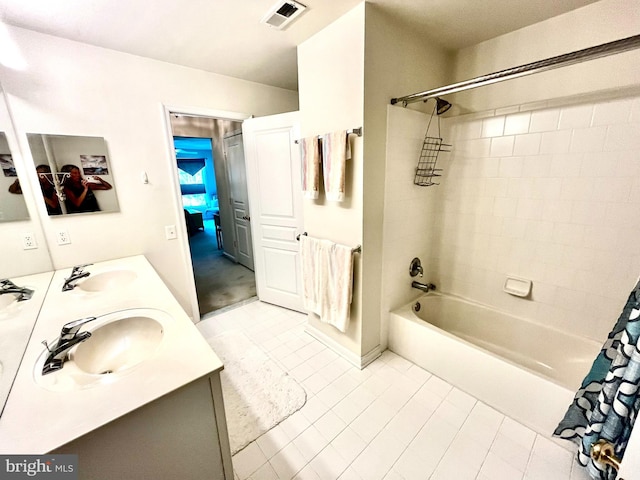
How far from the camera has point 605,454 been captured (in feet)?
1.98

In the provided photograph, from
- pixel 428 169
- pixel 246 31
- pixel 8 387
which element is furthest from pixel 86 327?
pixel 428 169

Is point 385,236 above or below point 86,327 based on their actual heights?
above

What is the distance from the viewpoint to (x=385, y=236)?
190 cm

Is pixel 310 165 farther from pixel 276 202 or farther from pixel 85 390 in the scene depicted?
pixel 85 390

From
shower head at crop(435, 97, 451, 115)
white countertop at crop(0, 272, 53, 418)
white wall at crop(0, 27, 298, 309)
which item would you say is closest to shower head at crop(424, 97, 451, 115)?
shower head at crop(435, 97, 451, 115)

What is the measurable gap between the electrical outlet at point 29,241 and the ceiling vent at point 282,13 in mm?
1899

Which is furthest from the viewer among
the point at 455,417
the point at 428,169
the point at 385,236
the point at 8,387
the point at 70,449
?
the point at 428,169

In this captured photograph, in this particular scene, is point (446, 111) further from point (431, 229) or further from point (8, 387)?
point (8, 387)

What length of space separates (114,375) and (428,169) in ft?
7.42

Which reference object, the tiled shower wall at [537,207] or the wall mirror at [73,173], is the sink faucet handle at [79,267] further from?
the tiled shower wall at [537,207]

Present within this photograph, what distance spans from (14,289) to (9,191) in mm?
648

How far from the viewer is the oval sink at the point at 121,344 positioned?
3.49 ft

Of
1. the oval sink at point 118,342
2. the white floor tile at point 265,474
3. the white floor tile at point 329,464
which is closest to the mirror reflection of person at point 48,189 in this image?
the oval sink at point 118,342

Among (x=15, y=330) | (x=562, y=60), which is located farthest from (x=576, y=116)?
(x=15, y=330)
